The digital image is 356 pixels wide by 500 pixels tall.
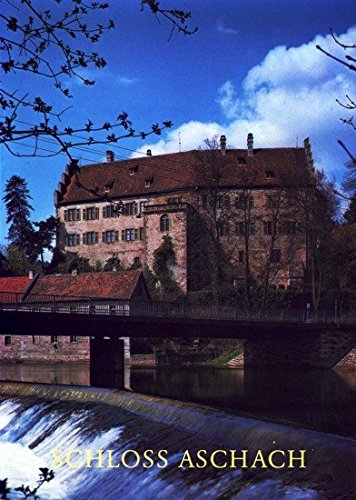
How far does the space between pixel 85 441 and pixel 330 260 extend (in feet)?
A: 126

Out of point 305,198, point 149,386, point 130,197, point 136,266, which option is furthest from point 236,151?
point 149,386

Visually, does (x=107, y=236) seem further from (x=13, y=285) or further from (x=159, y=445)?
(x=159, y=445)

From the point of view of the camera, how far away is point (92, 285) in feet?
197

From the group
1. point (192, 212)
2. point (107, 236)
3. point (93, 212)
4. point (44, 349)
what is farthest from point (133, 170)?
point (44, 349)

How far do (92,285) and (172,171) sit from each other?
2246cm

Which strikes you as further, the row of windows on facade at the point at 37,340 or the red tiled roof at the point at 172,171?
the red tiled roof at the point at 172,171

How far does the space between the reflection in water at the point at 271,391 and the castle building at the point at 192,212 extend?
53.7 feet

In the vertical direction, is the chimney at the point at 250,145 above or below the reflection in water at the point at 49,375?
above

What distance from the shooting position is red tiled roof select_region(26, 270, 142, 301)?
2290 inches

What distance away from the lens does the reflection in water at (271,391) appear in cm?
2124

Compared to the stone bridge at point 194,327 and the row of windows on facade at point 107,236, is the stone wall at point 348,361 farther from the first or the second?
the row of windows on facade at point 107,236

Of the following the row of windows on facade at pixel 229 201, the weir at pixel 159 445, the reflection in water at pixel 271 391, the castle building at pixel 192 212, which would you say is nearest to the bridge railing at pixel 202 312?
the reflection in water at pixel 271 391

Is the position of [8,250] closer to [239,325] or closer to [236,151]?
[236,151]

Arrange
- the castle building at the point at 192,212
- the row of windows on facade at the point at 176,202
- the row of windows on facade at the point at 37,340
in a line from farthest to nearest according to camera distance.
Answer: the row of windows on facade at the point at 37,340
the castle building at the point at 192,212
the row of windows on facade at the point at 176,202
